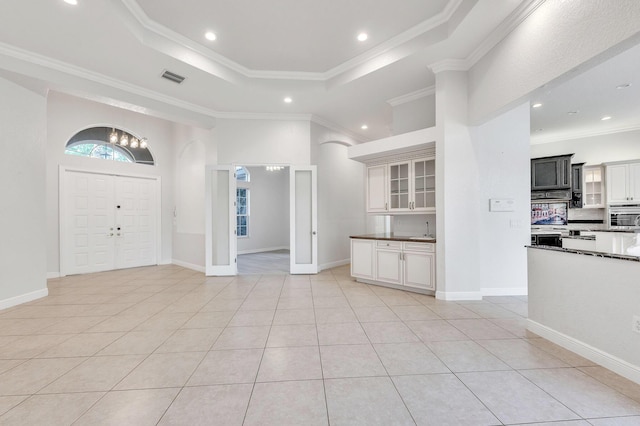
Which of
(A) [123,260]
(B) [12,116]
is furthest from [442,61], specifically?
(A) [123,260]

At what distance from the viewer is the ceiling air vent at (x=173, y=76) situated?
407 centimetres

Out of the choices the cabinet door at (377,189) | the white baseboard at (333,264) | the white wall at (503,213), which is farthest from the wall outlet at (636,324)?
the white baseboard at (333,264)

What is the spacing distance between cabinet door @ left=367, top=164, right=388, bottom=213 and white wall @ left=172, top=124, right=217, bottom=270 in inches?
133

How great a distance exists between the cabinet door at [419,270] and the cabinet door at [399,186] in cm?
93

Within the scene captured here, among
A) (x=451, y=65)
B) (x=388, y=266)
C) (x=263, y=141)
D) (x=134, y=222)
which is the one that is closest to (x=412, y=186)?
(x=388, y=266)

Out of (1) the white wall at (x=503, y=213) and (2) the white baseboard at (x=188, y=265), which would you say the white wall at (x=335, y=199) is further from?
(1) the white wall at (x=503, y=213)

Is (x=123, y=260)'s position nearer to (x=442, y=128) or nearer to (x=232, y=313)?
(x=232, y=313)

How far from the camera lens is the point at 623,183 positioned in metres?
6.19

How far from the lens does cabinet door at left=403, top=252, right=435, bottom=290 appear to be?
4.12 m

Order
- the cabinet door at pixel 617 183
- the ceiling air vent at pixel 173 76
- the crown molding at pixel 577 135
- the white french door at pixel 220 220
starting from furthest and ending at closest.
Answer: the crown molding at pixel 577 135 → the cabinet door at pixel 617 183 → the white french door at pixel 220 220 → the ceiling air vent at pixel 173 76

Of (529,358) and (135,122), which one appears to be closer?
(529,358)

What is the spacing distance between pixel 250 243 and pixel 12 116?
665cm

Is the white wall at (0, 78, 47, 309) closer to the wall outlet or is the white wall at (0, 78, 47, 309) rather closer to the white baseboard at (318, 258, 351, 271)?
the white baseboard at (318, 258, 351, 271)

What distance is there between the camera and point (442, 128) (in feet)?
12.8
